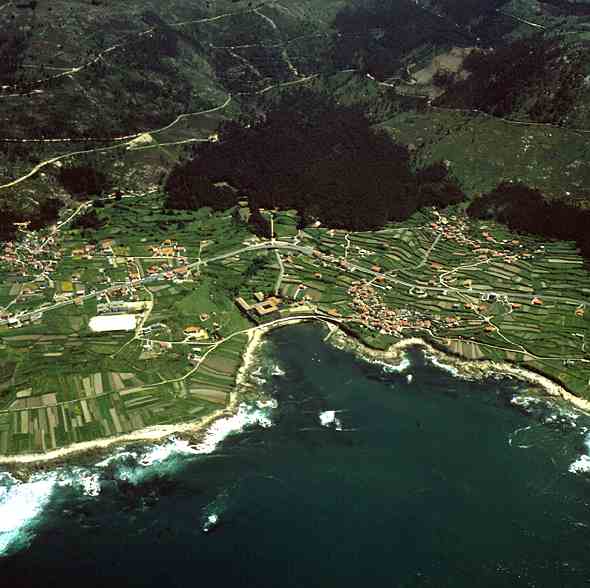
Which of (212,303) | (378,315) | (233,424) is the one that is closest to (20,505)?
(233,424)

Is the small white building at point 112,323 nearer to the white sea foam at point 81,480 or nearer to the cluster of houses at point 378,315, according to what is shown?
the white sea foam at point 81,480

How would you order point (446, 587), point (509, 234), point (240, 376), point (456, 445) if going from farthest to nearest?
point (509, 234) → point (240, 376) → point (456, 445) → point (446, 587)

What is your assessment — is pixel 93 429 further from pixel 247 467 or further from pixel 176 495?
pixel 247 467

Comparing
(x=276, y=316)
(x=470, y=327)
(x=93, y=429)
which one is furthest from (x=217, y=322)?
(x=470, y=327)

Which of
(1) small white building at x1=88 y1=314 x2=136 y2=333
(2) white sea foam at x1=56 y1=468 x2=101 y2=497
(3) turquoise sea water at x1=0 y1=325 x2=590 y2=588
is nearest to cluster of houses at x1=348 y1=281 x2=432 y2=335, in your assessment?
(3) turquoise sea water at x1=0 y1=325 x2=590 y2=588

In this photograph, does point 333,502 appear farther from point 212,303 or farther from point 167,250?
point 167,250

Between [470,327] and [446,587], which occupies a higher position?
[470,327]
